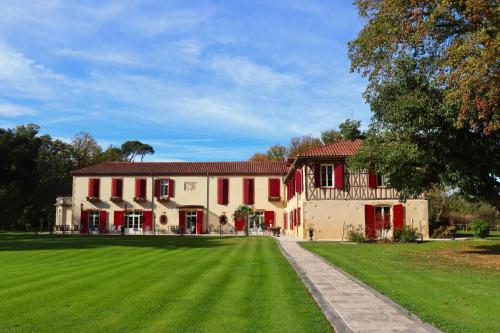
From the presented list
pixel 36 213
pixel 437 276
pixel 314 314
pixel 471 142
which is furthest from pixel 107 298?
pixel 36 213

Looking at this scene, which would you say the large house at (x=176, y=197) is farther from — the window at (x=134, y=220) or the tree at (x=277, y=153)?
the tree at (x=277, y=153)

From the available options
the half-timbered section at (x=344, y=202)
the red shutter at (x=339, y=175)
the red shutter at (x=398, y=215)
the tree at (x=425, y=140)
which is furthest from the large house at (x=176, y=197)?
the tree at (x=425, y=140)

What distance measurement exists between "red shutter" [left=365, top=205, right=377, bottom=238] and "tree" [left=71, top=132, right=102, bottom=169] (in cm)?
3606

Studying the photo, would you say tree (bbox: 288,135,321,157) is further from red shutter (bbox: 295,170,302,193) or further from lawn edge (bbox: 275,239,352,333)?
lawn edge (bbox: 275,239,352,333)

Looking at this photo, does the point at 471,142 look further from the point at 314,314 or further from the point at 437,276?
the point at 314,314

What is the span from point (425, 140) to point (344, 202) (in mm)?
11187

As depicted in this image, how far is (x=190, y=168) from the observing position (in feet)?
131

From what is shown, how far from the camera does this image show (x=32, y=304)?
6793 millimetres

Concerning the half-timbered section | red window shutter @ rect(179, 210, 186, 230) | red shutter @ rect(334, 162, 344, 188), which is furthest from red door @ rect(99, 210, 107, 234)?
red shutter @ rect(334, 162, 344, 188)

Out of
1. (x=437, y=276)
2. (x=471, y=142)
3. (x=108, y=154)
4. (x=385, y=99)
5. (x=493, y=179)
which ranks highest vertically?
(x=108, y=154)

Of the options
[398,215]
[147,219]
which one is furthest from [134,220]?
[398,215]

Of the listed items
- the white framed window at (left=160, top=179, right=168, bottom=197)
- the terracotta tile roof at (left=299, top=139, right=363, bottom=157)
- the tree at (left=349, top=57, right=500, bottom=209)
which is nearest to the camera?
the tree at (left=349, top=57, right=500, bottom=209)

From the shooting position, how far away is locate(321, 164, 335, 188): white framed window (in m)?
25.7

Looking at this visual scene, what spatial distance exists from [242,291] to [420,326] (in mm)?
3199
